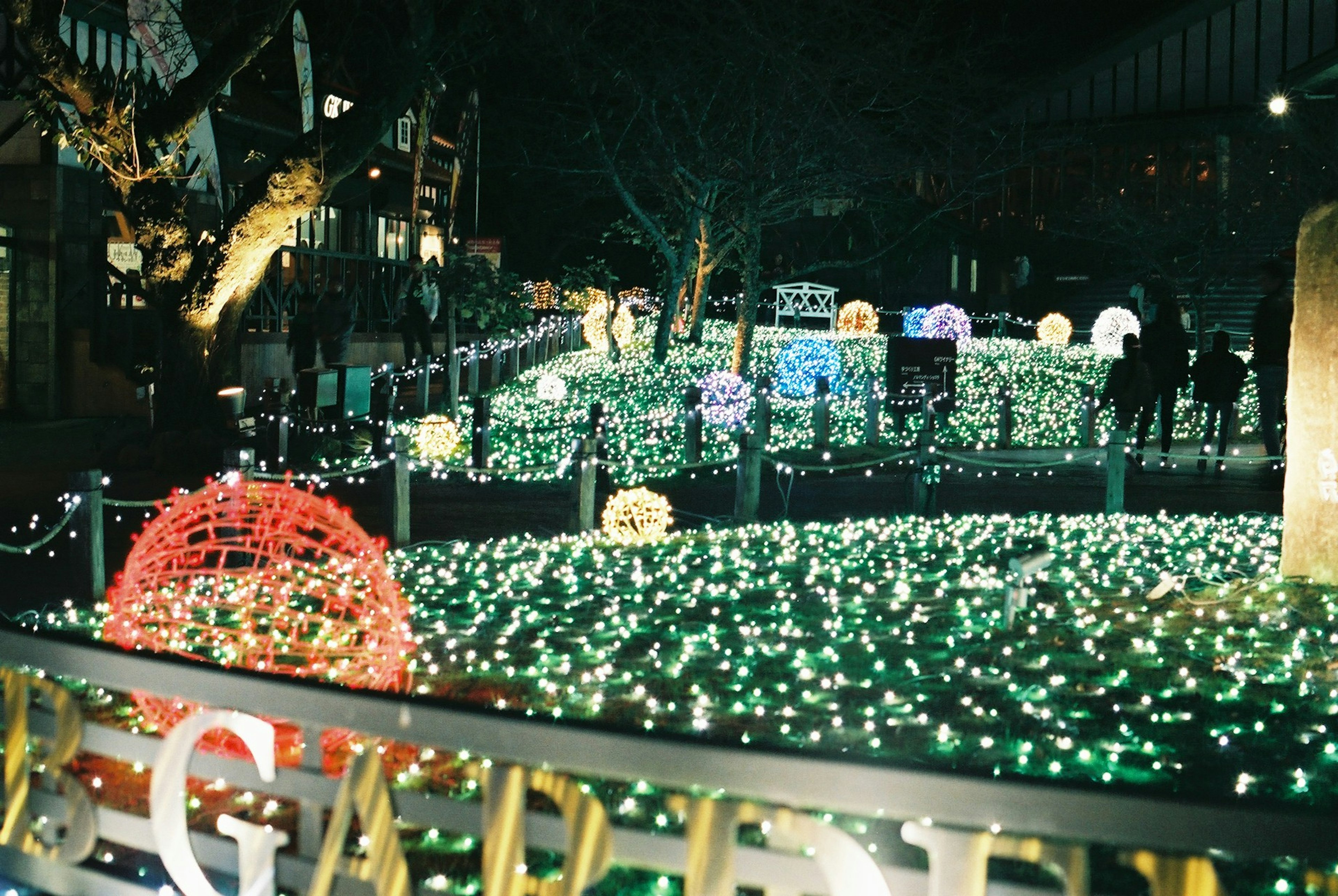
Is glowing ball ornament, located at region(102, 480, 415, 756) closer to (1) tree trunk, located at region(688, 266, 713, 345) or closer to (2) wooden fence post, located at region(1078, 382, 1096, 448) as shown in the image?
(2) wooden fence post, located at region(1078, 382, 1096, 448)

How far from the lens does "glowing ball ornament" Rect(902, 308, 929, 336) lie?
3559 centimetres

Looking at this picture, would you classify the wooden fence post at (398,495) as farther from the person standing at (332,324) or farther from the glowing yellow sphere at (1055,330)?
the glowing yellow sphere at (1055,330)

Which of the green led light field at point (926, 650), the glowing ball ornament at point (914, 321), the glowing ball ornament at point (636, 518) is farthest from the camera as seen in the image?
the glowing ball ornament at point (914, 321)

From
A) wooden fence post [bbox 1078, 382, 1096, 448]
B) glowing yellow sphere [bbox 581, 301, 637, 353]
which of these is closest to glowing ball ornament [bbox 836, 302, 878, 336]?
glowing yellow sphere [bbox 581, 301, 637, 353]

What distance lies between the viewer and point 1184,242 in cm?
3712

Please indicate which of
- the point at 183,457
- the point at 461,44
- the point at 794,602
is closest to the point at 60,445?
the point at 183,457

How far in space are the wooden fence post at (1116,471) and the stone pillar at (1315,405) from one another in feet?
15.7

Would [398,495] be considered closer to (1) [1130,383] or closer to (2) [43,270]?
(1) [1130,383]

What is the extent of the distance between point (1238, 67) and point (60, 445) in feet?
130

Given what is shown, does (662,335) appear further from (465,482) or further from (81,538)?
(81,538)

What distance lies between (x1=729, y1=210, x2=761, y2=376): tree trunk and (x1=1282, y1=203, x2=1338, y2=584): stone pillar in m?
17.6

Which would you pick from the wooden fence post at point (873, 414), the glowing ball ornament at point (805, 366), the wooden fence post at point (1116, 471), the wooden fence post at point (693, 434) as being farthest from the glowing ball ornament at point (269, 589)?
the glowing ball ornament at point (805, 366)

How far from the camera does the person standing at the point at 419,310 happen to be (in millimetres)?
A: 24703


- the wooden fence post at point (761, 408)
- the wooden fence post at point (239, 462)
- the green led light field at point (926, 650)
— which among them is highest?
the wooden fence post at point (761, 408)
